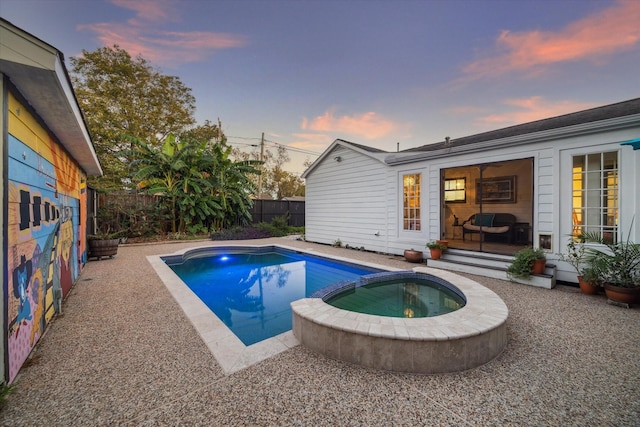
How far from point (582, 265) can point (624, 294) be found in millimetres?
1033

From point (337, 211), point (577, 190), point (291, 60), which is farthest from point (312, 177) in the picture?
point (577, 190)

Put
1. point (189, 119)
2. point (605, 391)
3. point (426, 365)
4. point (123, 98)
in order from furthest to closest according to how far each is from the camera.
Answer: point (189, 119) < point (123, 98) < point (426, 365) < point (605, 391)

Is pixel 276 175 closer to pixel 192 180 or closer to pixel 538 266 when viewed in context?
pixel 192 180

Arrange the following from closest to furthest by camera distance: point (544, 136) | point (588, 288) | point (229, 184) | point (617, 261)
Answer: point (617, 261) → point (588, 288) → point (544, 136) → point (229, 184)

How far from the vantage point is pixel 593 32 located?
6.17 m

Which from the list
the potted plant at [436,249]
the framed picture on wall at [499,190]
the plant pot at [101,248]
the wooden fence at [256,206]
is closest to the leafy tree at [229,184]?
the wooden fence at [256,206]

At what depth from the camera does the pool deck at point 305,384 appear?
1.72m

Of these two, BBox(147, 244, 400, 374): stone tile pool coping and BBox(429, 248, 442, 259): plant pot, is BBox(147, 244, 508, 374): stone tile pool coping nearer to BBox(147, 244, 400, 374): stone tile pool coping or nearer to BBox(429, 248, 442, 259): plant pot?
BBox(147, 244, 400, 374): stone tile pool coping

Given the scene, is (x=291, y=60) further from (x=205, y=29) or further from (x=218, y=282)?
(x=218, y=282)

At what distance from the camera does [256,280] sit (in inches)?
250

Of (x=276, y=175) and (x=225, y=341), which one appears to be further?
(x=276, y=175)

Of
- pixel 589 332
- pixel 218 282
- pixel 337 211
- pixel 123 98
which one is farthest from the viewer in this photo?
pixel 123 98

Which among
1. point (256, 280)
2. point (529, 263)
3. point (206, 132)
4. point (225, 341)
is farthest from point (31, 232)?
point (206, 132)

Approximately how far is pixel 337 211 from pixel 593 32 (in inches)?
335
